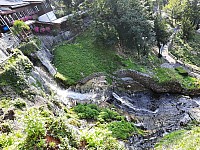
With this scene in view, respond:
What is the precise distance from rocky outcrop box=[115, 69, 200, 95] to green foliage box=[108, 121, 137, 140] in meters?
12.0

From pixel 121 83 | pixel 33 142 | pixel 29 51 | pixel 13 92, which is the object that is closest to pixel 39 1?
pixel 29 51

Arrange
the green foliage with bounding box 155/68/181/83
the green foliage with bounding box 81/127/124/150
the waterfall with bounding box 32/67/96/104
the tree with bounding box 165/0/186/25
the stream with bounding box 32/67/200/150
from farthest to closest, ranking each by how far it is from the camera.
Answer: the tree with bounding box 165/0/186/25 → the green foliage with bounding box 155/68/181/83 → the waterfall with bounding box 32/67/96/104 → the stream with bounding box 32/67/200/150 → the green foliage with bounding box 81/127/124/150

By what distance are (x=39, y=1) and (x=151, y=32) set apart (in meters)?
25.8

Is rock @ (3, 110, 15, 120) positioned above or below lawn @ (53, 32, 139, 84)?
above

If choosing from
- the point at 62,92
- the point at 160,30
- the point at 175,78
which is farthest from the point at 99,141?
the point at 160,30

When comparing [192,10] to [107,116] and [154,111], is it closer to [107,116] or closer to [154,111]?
[154,111]

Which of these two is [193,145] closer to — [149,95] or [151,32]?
[149,95]

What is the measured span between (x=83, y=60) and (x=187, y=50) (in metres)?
26.7

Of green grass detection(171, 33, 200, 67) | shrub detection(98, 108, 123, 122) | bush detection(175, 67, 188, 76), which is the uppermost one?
shrub detection(98, 108, 123, 122)

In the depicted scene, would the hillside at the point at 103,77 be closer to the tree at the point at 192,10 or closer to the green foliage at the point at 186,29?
the green foliage at the point at 186,29

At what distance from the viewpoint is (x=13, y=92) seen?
20812 mm

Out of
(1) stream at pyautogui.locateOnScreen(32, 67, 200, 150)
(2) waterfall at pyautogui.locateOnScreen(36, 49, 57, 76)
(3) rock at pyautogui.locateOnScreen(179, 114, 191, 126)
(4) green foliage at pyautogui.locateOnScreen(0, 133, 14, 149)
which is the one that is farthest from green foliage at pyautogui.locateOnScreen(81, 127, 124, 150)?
(2) waterfall at pyautogui.locateOnScreen(36, 49, 57, 76)

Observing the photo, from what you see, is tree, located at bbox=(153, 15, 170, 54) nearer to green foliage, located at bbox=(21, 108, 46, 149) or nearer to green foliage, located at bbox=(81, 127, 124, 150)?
green foliage, located at bbox=(81, 127, 124, 150)

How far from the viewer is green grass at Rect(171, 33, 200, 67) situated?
4416cm
